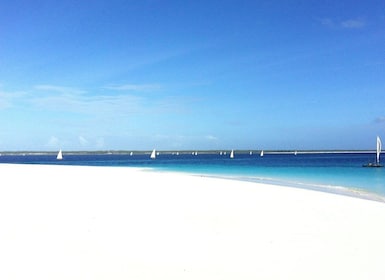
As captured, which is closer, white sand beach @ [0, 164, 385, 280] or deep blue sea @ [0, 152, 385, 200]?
white sand beach @ [0, 164, 385, 280]

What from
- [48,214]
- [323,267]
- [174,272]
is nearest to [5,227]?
[48,214]

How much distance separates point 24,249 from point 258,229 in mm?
4221

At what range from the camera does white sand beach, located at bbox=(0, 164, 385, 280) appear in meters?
5.01

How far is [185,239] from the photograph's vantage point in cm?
665

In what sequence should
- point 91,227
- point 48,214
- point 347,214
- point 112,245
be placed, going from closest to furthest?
point 112,245, point 91,227, point 48,214, point 347,214

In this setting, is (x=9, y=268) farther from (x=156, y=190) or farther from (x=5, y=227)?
(x=156, y=190)

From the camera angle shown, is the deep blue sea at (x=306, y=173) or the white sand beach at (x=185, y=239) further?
the deep blue sea at (x=306, y=173)

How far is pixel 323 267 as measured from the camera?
17.4 feet

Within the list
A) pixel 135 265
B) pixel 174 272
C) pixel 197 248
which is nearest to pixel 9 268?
pixel 135 265

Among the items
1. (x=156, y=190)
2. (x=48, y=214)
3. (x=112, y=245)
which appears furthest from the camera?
(x=156, y=190)

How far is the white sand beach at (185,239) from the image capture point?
5008 mm

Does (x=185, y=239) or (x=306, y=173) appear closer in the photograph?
(x=185, y=239)

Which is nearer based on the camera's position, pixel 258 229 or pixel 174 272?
pixel 174 272

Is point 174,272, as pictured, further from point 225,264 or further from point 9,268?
point 9,268
